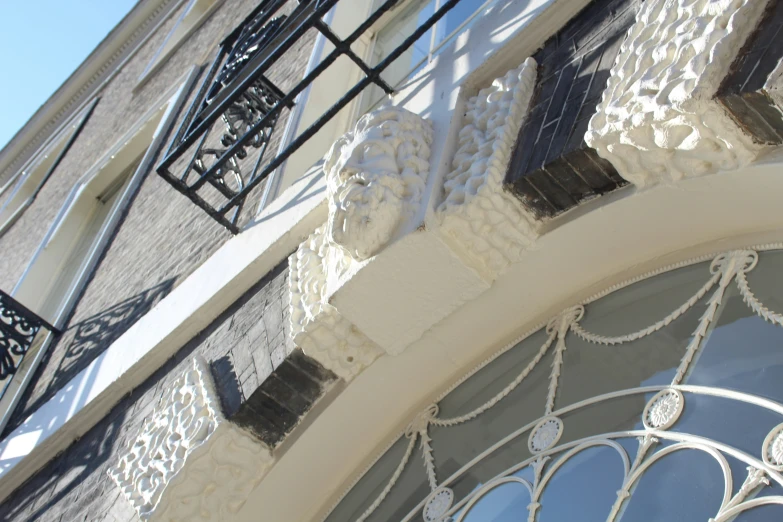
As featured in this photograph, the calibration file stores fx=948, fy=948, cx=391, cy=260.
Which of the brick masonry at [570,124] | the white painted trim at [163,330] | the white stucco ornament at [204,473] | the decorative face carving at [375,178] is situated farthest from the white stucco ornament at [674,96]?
the white stucco ornament at [204,473]

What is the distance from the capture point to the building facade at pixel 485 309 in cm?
239

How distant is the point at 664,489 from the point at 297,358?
1.49 metres

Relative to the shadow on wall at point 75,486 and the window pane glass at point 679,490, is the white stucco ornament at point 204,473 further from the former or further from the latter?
the window pane glass at point 679,490

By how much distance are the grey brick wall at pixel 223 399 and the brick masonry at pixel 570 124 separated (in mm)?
1070

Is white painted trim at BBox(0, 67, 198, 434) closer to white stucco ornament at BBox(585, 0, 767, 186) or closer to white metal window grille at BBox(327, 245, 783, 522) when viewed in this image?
white metal window grille at BBox(327, 245, 783, 522)

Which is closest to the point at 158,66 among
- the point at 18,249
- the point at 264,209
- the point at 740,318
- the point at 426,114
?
the point at 18,249

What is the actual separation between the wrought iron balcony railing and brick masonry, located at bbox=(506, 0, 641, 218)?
641 mm

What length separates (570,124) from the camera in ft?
9.21

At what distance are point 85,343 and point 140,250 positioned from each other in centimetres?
81

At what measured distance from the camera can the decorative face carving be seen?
3.03m

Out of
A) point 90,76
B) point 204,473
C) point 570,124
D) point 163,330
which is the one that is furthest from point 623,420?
point 90,76

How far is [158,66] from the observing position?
9.95 m

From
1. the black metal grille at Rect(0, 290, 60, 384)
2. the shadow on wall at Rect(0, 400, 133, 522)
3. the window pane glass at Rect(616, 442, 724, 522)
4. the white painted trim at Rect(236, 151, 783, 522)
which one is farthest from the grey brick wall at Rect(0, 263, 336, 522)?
the black metal grille at Rect(0, 290, 60, 384)

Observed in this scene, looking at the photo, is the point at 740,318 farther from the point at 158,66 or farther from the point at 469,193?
the point at 158,66
